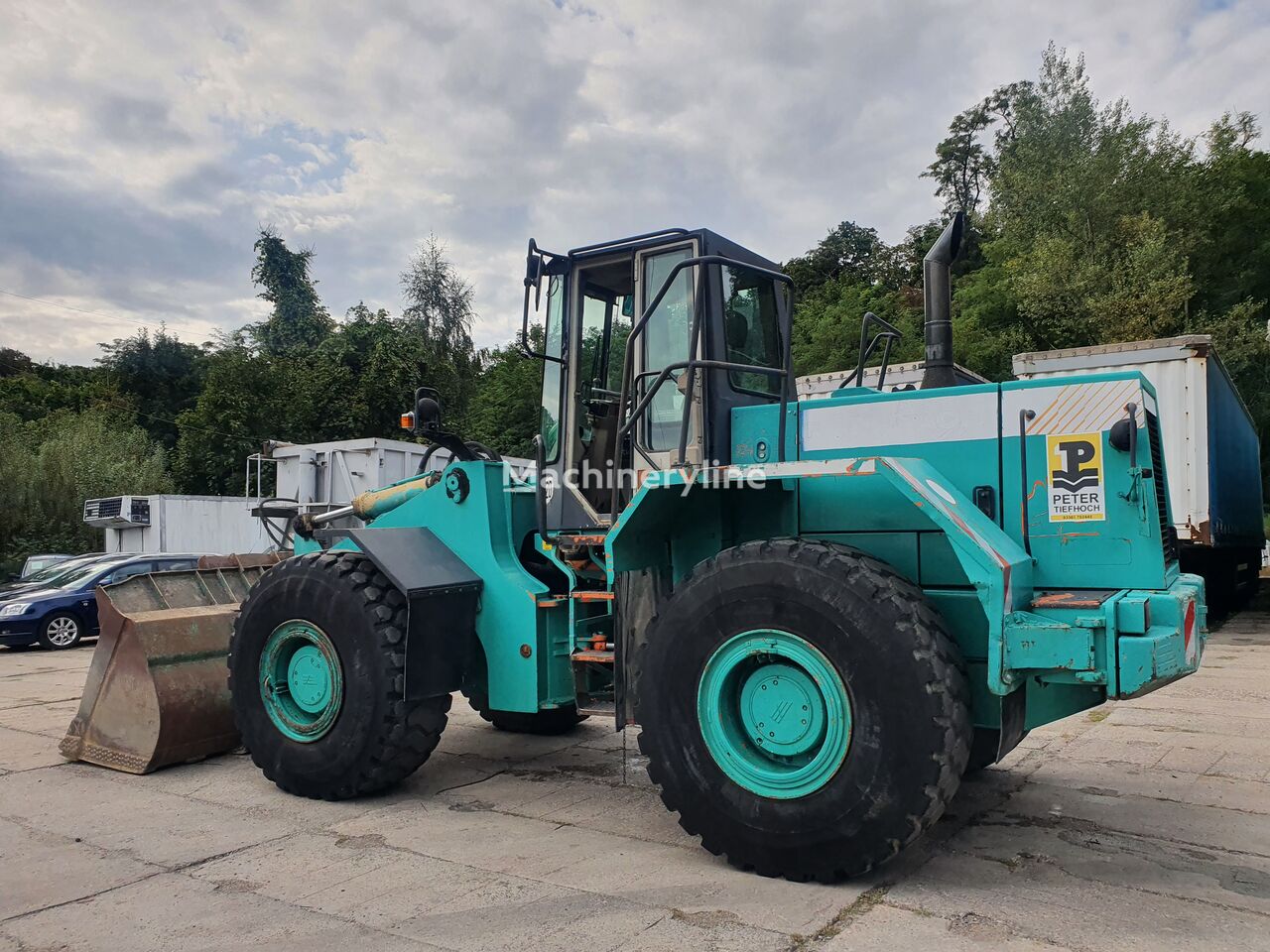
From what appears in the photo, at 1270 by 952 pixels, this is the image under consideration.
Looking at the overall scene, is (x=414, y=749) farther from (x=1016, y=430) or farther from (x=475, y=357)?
(x=475, y=357)

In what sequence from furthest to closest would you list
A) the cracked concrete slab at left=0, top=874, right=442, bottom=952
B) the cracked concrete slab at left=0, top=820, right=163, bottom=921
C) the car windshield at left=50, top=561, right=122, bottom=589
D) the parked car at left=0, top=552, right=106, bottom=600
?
the parked car at left=0, top=552, right=106, bottom=600, the car windshield at left=50, top=561, right=122, bottom=589, the cracked concrete slab at left=0, top=820, right=163, bottom=921, the cracked concrete slab at left=0, top=874, right=442, bottom=952

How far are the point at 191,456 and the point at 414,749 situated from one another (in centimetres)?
3049

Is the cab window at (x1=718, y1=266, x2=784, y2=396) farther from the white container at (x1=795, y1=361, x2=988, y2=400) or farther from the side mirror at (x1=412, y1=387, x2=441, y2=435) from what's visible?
the side mirror at (x1=412, y1=387, x2=441, y2=435)

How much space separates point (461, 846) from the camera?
4281 mm

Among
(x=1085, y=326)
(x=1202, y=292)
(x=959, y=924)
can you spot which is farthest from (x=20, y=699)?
(x=1202, y=292)

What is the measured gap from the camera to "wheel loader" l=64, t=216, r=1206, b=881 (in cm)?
347

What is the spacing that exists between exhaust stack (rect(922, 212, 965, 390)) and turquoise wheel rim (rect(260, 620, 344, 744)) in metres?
3.55

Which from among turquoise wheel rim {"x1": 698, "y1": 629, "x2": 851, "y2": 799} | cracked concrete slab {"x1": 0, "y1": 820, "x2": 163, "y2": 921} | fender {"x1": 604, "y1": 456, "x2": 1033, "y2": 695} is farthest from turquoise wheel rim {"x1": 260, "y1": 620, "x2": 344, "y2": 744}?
turquoise wheel rim {"x1": 698, "y1": 629, "x2": 851, "y2": 799}

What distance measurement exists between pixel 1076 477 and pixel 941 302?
125 centimetres

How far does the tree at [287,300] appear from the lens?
121 ft

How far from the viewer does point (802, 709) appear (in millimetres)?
3682

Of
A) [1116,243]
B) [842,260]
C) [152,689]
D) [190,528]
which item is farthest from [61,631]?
[842,260]

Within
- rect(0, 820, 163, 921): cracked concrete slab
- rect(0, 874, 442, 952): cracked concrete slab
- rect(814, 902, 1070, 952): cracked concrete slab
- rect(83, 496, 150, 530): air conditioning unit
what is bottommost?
rect(0, 820, 163, 921): cracked concrete slab

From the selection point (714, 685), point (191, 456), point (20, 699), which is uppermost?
point (191, 456)
